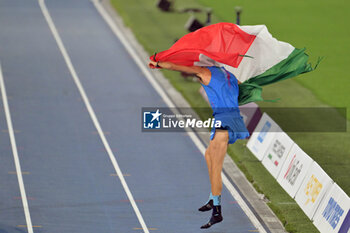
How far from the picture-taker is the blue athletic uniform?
11.1m

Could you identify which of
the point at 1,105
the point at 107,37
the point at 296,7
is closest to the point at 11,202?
the point at 1,105

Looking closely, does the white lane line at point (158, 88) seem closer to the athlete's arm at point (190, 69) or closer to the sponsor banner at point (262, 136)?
the sponsor banner at point (262, 136)

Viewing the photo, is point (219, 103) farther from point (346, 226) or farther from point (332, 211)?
point (332, 211)

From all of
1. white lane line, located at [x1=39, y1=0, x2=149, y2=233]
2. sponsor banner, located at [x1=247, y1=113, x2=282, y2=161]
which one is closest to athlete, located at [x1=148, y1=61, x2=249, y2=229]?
white lane line, located at [x1=39, y1=0, x2=149, y2=233]

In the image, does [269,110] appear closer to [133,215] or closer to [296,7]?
[133,215]

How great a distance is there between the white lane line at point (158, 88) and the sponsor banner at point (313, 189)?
100 centimetres

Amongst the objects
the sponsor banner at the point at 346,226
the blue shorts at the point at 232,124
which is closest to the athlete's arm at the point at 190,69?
the blue shorts at the point at 232,124

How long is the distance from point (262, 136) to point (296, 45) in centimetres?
1161

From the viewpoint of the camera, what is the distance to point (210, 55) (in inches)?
435

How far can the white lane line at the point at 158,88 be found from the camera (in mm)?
17078

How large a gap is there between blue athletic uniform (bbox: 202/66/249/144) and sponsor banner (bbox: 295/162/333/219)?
4.68 metres

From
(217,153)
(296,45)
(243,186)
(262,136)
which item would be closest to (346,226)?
(217,153)

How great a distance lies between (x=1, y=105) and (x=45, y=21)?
11.1 metres

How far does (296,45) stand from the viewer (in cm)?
3064
